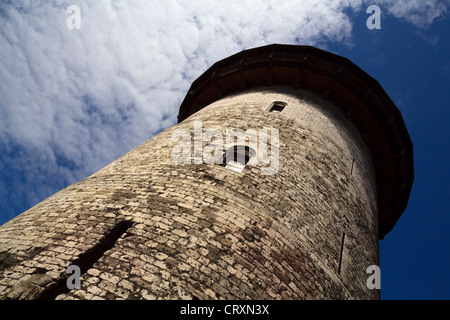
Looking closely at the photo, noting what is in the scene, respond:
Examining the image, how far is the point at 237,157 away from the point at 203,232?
2.09m

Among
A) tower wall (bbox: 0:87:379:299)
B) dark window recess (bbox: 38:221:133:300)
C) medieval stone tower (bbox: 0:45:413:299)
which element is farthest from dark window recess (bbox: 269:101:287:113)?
dark window recess (bbox: 38:221:133:300)

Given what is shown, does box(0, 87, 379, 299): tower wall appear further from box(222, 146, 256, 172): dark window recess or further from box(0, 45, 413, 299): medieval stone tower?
box(222, 146, 256, 172): dark window recess

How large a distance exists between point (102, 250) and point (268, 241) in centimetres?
212

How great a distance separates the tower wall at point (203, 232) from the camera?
310 centimetres

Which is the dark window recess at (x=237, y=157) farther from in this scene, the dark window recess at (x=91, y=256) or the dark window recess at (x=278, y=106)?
the dark window recess at (x=278, y=106)

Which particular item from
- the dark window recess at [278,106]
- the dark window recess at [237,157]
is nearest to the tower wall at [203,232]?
the dark window recess at [237,157]

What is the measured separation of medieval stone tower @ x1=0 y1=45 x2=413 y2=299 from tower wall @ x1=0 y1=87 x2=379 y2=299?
0.02 m

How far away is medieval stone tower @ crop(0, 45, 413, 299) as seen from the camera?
10.3 feet

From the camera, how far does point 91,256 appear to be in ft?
10.7

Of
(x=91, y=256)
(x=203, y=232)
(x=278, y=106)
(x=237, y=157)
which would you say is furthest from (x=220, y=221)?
(x=278, y=106)

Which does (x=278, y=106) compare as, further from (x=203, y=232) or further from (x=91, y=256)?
(x=91, y=256)

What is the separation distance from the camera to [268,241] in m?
4.01
